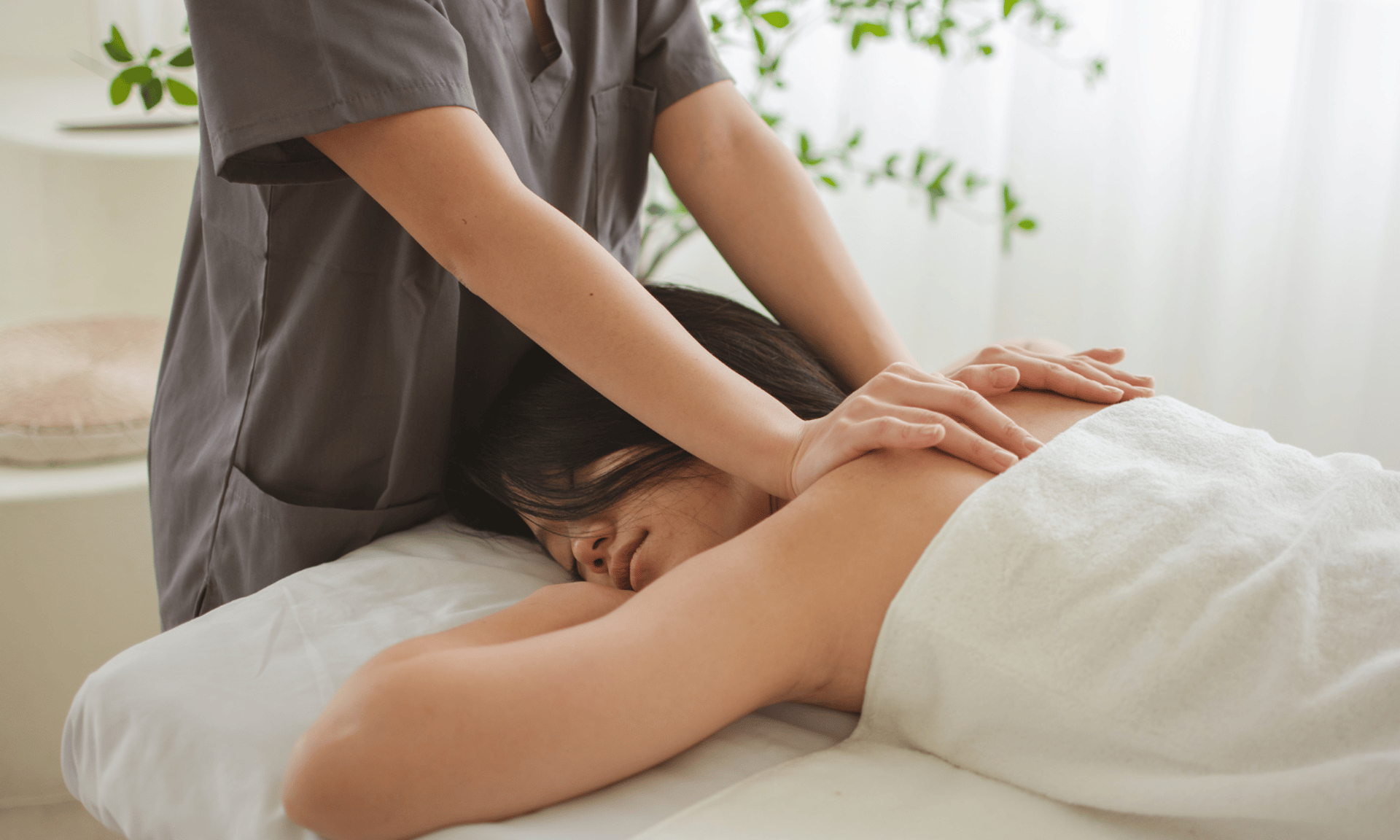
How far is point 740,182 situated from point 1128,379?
1.70ft

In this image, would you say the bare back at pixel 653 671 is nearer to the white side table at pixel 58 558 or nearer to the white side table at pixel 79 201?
the white side table at pixel 58 558

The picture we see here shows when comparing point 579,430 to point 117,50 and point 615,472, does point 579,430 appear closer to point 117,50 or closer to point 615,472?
point 615,472

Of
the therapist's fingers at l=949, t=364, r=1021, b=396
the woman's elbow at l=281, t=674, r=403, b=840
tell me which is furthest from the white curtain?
the woman's elbow at l=281, t=674, r=403, b=840

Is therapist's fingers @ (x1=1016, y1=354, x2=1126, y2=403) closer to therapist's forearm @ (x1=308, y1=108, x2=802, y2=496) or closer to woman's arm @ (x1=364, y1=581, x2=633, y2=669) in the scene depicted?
therapist's forearm @ (x1=308, y1=108, x2=802, y2=496)

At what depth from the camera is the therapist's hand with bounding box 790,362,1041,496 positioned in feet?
2.42

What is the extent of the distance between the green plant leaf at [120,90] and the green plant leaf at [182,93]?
4 centimetres

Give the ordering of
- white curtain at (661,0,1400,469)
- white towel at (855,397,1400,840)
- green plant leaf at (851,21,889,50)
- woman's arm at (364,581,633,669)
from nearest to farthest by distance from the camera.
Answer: white towel at (855,397,1400,840) < woman's arm at (364,581,633,669) < green plant leaf at (851,21,889,50) < white curtain at (661,0,1400,469)

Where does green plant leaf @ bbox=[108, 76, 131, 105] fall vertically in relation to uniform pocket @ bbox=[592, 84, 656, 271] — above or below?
above

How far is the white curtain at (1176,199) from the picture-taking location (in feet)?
6.79

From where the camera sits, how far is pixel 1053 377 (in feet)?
2.95

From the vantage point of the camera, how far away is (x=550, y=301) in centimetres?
78

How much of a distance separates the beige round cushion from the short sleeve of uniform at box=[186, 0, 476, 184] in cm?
94

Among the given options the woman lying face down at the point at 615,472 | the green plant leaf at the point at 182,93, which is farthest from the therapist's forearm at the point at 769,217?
the green plant leaf at the point at 182,93

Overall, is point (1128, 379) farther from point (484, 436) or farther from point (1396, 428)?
point (1396, 428)
